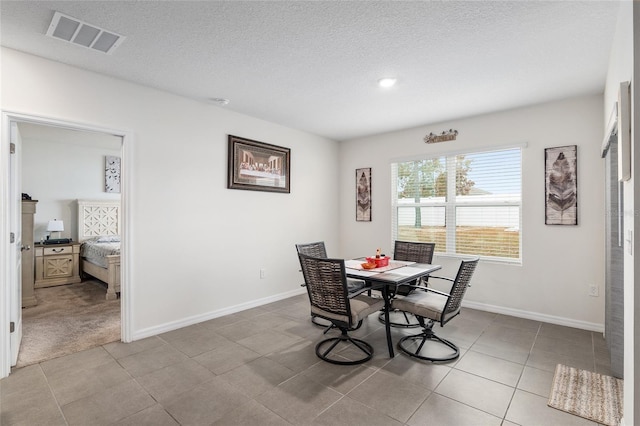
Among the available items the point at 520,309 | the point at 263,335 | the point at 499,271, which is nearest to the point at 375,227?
the point at 499,271

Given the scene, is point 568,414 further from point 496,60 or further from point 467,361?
point 496,60

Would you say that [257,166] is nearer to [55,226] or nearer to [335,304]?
[335,304]

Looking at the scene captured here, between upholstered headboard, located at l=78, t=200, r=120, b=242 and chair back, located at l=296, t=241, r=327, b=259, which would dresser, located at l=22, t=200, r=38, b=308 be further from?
chair back, located at l=296, t=241, r=327, b=259

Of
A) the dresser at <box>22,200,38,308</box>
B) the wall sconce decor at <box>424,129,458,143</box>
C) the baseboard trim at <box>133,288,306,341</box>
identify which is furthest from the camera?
the wall sconce decor at <box>424,129,458,143</box>

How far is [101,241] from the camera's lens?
583 cm

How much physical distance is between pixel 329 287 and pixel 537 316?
2819 mm

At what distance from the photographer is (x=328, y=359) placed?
2.71 metres

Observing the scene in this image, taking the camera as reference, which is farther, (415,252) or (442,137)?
(442,137)

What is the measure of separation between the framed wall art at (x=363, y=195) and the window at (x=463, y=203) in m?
0.44

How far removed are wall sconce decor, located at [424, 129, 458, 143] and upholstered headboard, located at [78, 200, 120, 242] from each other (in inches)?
245

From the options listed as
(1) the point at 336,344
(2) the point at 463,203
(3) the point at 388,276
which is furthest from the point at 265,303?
(2) the point at 463,203

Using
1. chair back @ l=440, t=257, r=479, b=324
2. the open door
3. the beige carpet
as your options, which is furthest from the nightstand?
chair back @ l=440, t=257, r=479, b=324

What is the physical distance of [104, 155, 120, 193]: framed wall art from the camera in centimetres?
657

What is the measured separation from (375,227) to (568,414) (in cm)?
347
